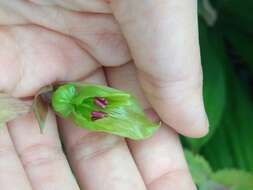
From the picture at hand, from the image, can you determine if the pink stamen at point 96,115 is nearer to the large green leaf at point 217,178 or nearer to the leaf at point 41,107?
the leaf at point 41,107

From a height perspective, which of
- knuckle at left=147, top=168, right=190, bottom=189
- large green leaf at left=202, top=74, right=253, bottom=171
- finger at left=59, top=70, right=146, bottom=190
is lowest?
large green leaf at left=202, top=74, right=253, bottom=171

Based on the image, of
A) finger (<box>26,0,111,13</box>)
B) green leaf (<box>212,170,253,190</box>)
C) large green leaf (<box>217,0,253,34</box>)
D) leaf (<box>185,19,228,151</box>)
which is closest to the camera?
finger (<box>26,0,111,13</box>)

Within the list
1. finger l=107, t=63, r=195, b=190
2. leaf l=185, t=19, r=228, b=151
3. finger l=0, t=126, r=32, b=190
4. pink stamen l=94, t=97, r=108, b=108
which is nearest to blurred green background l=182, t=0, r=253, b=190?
leaf l=185, t=19, r=228, b=151

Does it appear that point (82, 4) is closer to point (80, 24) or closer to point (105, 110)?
point (80, 24)

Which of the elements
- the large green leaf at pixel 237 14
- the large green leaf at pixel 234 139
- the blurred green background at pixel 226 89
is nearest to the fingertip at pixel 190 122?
the blurred green background at pixel 226 89

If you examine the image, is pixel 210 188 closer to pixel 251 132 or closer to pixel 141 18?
pixel 251 132

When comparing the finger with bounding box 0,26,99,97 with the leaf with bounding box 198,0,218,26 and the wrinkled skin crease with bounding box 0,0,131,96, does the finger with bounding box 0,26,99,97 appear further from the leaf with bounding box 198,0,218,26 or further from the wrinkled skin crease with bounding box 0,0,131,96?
the leaf with bounding box 198,0,218,26

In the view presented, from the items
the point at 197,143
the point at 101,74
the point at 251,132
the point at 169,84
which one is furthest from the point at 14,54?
the point at 251,132
